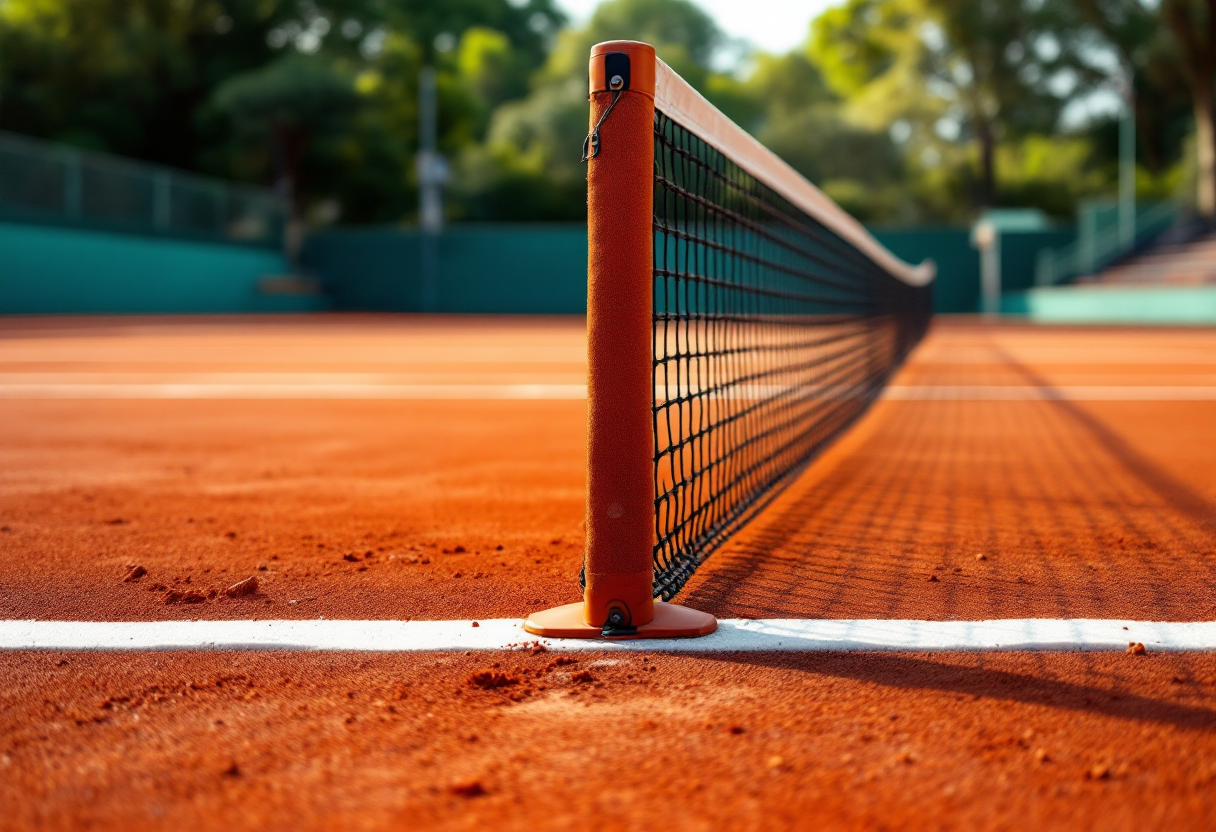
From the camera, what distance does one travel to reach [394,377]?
8.89 m

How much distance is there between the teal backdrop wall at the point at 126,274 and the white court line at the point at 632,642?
67.7 ft

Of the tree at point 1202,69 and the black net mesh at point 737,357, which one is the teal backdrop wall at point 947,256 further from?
the black net mesh at point 737,357

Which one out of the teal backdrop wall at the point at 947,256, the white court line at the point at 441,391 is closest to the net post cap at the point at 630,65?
the white court line at the point at 441,391

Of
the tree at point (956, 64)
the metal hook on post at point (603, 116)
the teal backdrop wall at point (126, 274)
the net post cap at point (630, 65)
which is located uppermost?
the tree at point (956, 64)

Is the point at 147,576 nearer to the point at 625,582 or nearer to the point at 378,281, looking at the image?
the point at 625,582

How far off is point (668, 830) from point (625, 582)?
29.7 inches

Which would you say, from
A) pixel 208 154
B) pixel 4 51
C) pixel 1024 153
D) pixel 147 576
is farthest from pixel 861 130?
pixel 147 576

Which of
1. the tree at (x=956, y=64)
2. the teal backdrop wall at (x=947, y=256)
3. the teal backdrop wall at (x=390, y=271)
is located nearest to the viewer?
the teal backdrop wall at (x=390, y=271)

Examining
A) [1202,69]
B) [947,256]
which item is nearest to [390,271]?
[947,256]

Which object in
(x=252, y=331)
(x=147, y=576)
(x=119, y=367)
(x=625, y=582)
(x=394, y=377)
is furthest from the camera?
(x=252, y=331)

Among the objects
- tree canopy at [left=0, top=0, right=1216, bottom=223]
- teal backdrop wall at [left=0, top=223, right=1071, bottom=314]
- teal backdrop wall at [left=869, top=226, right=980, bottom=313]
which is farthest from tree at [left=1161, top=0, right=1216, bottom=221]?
teal backdrop wall at [left=869, top=226, right=980, bottom=313]

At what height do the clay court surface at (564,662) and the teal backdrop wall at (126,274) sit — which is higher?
the teal backdrop wall at (126,274)

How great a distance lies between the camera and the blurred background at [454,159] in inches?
926

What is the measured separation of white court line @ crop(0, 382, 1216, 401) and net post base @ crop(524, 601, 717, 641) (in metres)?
5.08
